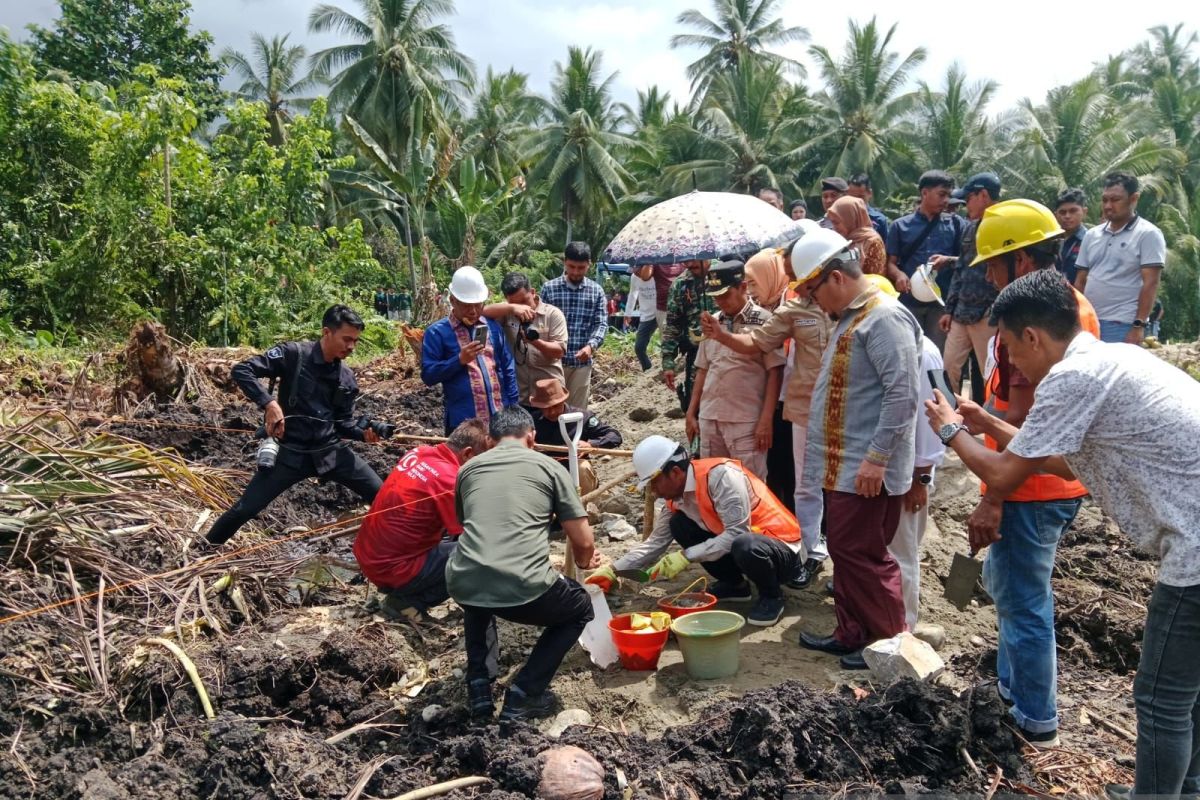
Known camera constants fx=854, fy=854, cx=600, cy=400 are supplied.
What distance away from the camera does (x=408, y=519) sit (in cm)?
454

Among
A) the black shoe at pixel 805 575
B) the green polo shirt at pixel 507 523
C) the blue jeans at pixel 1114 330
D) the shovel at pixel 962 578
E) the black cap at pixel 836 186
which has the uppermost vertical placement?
the black cap at pixel 836 186

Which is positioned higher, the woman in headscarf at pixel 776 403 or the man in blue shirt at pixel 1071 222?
the man in blue shirt at pixel 1071 222

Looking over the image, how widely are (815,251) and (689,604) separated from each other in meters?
1.85

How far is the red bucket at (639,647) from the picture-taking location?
12.8ft

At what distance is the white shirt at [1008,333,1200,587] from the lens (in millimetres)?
2395

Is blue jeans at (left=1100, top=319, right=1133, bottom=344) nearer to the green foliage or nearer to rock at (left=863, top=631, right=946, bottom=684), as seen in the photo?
rock at (left=863, top=631, right=946, bottom=684)

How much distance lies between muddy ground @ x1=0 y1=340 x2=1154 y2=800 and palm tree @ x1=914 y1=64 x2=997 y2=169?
92.9 ft

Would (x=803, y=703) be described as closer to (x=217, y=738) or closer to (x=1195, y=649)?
(x=1195, y=649)

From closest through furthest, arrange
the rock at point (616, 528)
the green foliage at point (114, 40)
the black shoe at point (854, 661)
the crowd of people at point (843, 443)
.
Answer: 1. the crowd of people at point (843, 443)
2. the black shoe at point (854, 661)
3. the rock at point (616, 528)
4. the green foliage at point (114, 40)

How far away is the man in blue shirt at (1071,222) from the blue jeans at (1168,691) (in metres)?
4.04

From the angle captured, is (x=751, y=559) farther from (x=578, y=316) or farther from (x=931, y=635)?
(x=578, y=316)

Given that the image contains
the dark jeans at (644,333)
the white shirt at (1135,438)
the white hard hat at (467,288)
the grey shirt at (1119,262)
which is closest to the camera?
the white shirt at (1135,438)

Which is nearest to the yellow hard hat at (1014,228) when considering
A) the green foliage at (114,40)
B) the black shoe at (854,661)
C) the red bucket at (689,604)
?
the black shoe at (854,661)

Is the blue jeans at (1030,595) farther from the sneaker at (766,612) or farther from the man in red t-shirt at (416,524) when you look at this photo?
the man in red t-shirt at (416,524)
